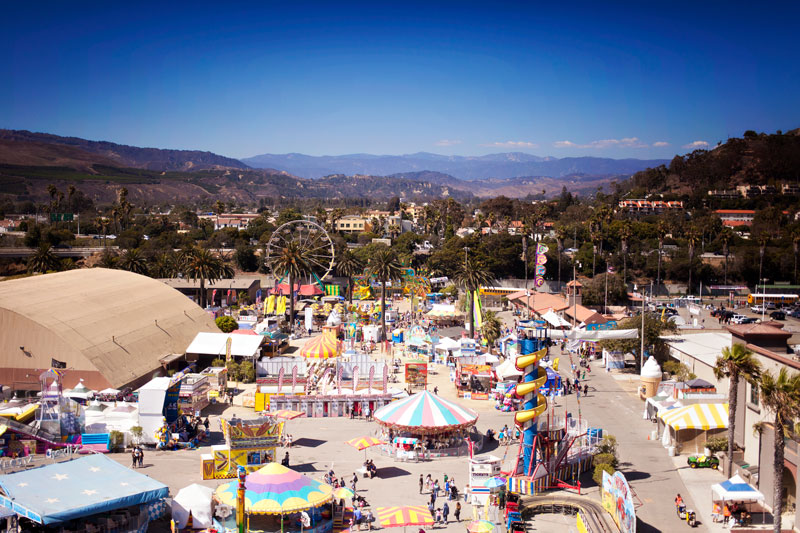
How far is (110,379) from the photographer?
36188 mm

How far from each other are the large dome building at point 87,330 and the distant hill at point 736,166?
127 meters

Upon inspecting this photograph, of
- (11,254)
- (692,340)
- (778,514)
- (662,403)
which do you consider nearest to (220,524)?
(778,514)

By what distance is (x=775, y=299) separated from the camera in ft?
250

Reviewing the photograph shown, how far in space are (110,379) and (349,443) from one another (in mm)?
15147

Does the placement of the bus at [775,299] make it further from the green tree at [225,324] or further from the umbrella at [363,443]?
the umbrella at [363,443]

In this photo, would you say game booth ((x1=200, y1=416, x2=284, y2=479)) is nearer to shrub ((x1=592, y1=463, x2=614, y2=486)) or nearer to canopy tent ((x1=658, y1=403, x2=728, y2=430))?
shrub ((x1=592, y1=463, x2=614, y2=486))

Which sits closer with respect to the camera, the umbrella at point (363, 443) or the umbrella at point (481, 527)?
the umbrella at point (481, 527)

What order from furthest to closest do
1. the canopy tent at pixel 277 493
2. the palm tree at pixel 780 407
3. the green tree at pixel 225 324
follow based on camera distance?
the green tree at pixel 225 324, the canopy tent at pixel 277 493, the palm tree at pixel 780 407

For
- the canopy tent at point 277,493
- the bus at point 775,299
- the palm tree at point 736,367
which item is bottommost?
the bus at point 775,299

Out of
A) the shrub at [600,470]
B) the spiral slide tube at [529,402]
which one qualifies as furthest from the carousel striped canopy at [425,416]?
the shrub at [600,470]

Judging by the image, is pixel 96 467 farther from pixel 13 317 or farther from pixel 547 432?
pixel 13 317

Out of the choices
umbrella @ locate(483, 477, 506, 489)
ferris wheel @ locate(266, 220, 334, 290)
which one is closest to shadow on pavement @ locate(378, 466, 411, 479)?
umbrella @ locate(483, 477, 506, 489)

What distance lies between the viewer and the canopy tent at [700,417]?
27.8m

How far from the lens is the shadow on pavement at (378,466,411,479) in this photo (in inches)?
1049
